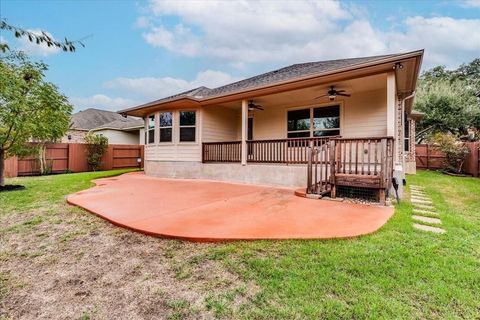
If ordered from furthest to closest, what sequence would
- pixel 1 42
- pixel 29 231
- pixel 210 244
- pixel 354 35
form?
1. pixel 354 35
2. pixel 29 231
3. pixel 210 244
4. pixel 1 42

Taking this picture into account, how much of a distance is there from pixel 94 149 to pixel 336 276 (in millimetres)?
15084

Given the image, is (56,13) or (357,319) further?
(56,13)

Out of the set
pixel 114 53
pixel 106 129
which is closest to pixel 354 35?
pixel 114 53

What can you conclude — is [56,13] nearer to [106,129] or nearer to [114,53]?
[114,53]

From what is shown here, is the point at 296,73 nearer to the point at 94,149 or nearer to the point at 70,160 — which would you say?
the point at 94,149

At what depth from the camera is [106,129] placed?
2062cm

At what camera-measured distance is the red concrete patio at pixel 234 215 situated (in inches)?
131

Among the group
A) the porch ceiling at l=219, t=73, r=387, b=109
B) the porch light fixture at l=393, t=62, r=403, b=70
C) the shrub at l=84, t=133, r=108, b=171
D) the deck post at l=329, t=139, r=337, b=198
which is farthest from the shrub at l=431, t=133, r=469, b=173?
the shrub at l=84, t=133, r=108, b=171

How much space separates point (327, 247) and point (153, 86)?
25.9 meters

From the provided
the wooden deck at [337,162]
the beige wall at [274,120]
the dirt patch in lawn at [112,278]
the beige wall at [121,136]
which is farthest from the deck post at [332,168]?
the beige wall at [121,136]

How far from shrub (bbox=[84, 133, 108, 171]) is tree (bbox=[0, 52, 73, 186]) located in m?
5.75

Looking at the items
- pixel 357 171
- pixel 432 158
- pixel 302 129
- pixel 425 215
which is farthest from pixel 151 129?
pixel 432 158

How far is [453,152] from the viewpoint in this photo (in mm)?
11586

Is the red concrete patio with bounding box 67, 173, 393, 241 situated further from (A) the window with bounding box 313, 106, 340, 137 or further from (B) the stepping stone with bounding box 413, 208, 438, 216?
(A) the window with bounding box 313, 106, 340, 137
